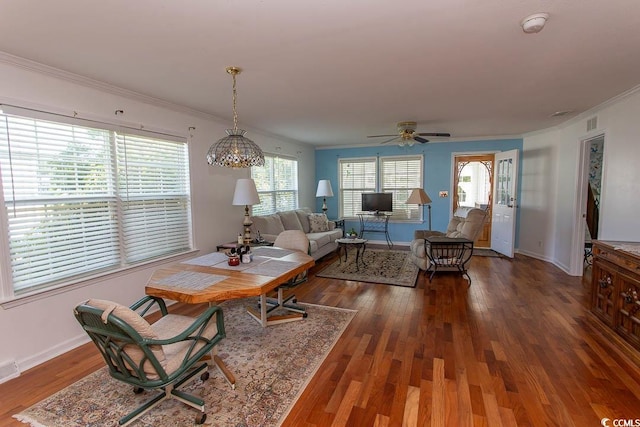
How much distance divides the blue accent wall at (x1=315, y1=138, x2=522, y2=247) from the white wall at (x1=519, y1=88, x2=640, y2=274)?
55cm

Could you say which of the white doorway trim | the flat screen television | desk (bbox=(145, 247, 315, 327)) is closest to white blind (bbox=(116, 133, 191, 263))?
desk (bbox=(145, 247, 315, 327))

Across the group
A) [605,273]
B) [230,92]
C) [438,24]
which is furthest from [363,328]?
[230,92]

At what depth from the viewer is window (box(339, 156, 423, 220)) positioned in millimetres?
6918

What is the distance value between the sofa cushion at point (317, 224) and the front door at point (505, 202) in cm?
345

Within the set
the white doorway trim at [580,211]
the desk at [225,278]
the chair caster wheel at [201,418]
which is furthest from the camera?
the white doorway trim at [580,211]

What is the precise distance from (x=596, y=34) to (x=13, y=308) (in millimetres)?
4644

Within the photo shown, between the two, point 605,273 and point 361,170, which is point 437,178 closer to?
point 361,170

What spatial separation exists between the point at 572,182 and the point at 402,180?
10.1 ft

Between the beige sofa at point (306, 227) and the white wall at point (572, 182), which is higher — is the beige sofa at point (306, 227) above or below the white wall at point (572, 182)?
below

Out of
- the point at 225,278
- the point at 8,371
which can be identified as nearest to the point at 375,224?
the point at 225,278

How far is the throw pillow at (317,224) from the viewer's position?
6.15 meters

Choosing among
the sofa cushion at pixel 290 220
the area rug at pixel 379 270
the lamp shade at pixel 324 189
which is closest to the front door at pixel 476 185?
the area rug at pixel 379 270

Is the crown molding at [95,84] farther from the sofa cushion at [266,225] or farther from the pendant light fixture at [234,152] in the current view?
the sofa cushion at [266,225]

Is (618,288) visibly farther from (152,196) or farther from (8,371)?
(8,371)
